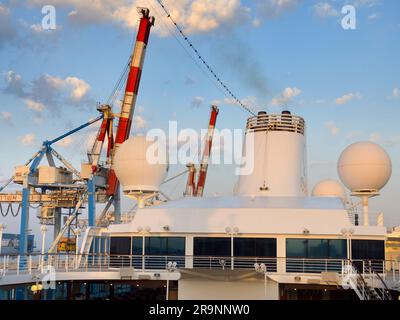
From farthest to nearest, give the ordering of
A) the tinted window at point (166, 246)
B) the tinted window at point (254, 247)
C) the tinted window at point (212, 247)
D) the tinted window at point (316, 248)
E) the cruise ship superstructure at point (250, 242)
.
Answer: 1. the tinted window at point (166, 246)
2. the tinted window at point (212, 247)
3. the tinted window at point (254, 247)
4. the tinted window at point (316, 248)
5. the cruise ship superstructure at point (250, 242)

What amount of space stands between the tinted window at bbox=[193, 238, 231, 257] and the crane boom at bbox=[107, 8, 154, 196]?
73.4ft

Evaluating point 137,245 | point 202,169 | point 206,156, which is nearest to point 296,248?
point 137,245

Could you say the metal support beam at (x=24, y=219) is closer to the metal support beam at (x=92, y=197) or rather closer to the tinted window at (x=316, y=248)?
the metal support beam at (x=92, y=197)

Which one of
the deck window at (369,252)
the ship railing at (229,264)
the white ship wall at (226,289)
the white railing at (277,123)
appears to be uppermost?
the white railing at (277,123)

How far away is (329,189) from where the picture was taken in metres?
32.9

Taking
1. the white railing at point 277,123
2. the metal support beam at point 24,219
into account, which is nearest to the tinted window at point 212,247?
the white railing at point 277,123

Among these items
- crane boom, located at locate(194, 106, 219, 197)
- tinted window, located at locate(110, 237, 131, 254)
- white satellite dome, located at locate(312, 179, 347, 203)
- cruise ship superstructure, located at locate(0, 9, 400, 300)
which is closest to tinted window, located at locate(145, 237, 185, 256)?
cruise ship superstructure, located at locate(0, 9, 400, 300)

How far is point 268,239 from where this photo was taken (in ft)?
71.5

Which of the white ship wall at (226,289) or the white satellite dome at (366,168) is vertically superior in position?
the white satellite dome at (366,168)

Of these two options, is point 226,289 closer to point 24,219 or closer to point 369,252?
point 369,252

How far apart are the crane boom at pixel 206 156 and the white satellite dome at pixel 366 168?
4751 cm

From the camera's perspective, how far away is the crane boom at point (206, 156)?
7181 centimetres

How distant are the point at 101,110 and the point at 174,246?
2716 cm

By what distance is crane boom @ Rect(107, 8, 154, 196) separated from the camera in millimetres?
44094
